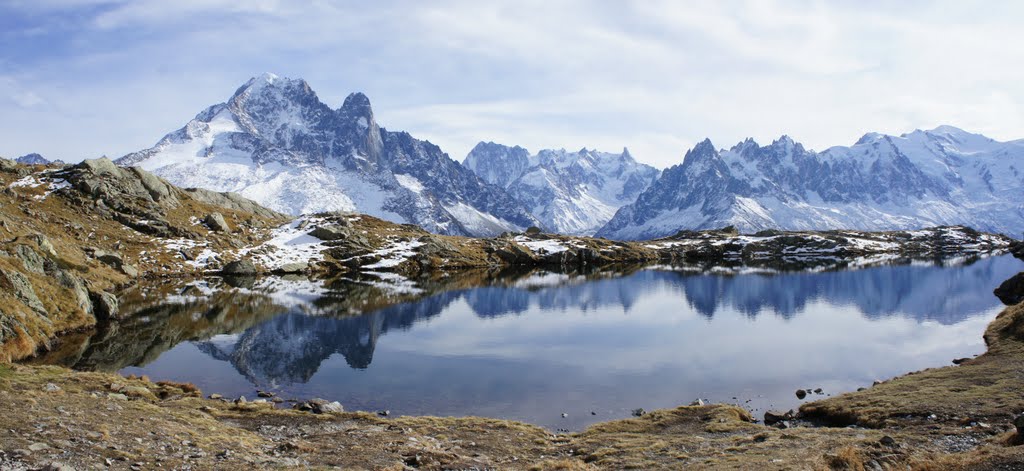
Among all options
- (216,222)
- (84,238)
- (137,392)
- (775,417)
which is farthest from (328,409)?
(216,222)

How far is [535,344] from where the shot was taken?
65.9m

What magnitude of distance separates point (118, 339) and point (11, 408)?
140 feet

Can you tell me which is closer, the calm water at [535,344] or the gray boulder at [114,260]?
the calm water at [535,344]

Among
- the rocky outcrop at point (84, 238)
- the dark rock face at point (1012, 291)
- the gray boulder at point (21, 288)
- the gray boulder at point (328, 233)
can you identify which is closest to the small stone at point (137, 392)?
the rocky outcrop at point (84, 238)

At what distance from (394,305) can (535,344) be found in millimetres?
36725

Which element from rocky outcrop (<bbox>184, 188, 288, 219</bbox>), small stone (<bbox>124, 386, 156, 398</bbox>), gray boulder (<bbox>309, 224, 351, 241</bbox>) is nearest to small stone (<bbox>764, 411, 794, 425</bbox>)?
small stone (<bbox>124, 386, 156, 398</bbox>)

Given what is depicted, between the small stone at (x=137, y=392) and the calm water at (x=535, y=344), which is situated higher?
the small stone at (x=137, y=392)

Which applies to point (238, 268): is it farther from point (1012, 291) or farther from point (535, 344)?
point (1012, 291)

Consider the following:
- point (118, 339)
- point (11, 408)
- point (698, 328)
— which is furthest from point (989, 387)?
point (118, 339)

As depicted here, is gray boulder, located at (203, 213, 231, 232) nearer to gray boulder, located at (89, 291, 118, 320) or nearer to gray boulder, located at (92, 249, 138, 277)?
gray boulder, located at (92, 249, 138, 277)

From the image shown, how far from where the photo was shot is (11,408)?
897 inches

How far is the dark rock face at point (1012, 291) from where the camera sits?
85.1 m

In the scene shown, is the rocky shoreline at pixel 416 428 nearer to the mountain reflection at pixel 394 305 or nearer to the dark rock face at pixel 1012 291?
the mountain reflection at pixel 394 305

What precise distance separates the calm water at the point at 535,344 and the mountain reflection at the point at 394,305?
0.39 m
